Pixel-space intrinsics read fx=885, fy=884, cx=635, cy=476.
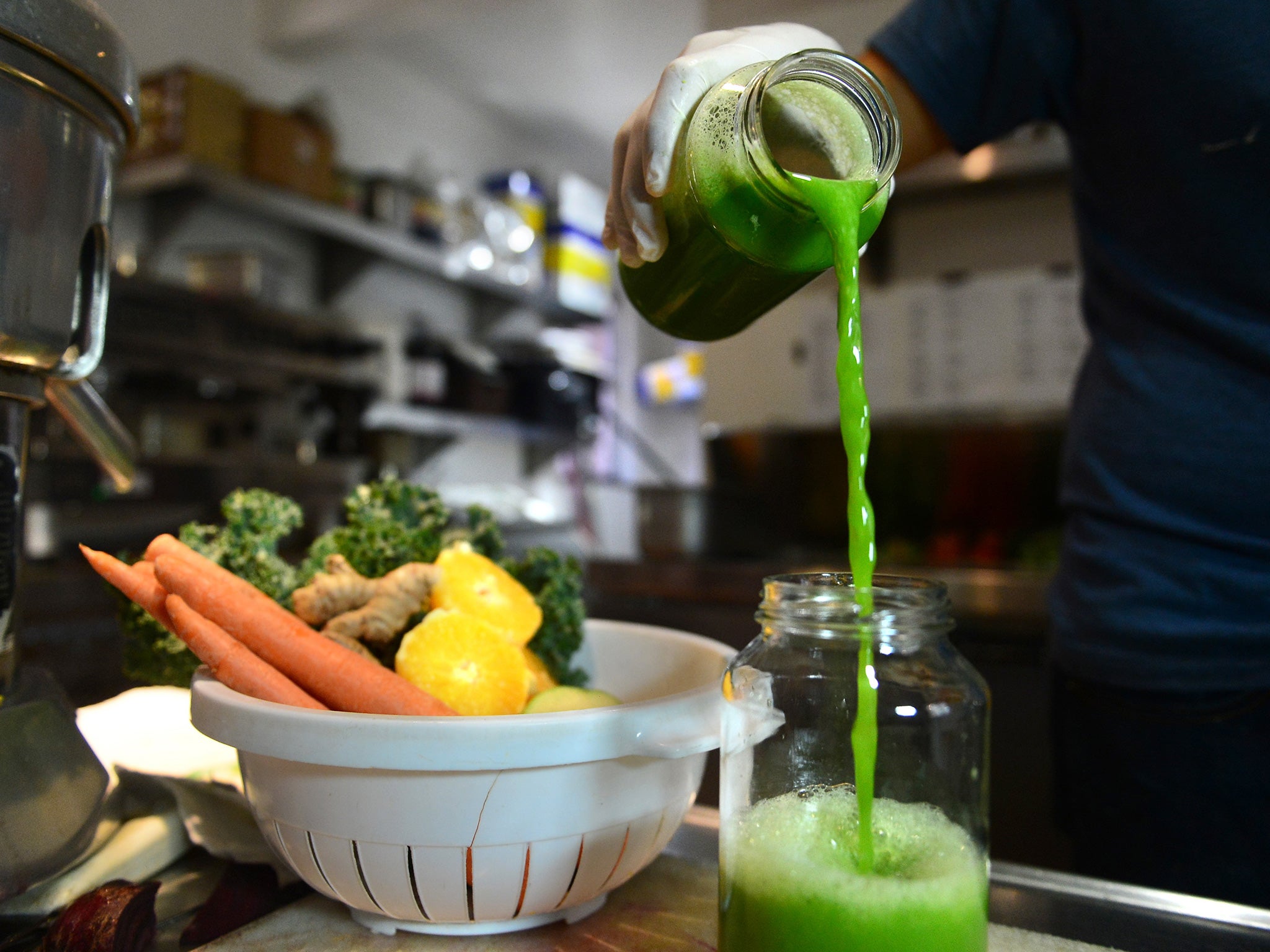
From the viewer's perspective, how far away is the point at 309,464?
9.37 ft

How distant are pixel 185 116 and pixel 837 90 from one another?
2.64 meters

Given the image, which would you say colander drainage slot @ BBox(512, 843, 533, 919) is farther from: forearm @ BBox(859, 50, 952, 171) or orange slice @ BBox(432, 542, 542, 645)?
forearm @ BBox(859, 50, 952, 171)

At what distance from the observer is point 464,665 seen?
0.56 m

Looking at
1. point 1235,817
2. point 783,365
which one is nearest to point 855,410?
point 1235,817

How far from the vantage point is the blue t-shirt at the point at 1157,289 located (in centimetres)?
80

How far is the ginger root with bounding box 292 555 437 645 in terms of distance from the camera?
1.96ft

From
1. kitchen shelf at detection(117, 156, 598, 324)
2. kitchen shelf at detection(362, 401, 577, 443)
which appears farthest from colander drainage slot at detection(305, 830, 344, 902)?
kitchen shelf at detection(362, 401, 577, 443)

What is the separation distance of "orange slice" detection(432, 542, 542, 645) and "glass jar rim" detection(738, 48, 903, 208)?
331 millimetres

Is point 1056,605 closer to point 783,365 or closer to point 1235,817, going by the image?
point 1235,817

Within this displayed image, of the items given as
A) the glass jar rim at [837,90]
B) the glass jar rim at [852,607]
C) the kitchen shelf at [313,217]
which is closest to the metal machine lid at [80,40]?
the glass jar rim at [837,90]

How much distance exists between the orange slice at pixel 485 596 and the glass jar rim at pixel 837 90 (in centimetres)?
33

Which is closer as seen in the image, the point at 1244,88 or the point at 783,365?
the point at 1244,88

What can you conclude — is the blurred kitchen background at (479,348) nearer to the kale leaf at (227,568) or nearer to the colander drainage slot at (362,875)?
the kale leaf at (227,568)

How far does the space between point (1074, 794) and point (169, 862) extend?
0.87 metres
